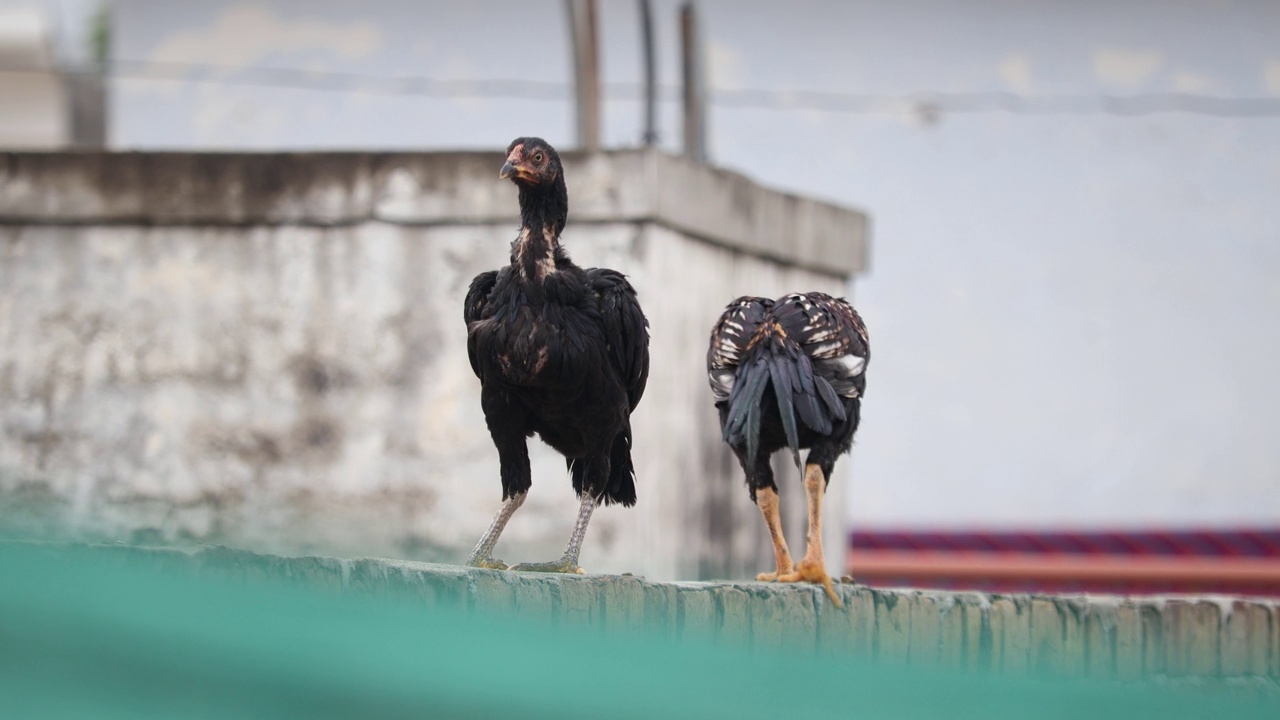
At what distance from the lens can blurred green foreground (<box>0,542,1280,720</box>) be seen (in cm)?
249

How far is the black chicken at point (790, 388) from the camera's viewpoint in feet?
18.3

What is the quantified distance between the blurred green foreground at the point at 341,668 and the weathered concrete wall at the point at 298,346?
153 inches

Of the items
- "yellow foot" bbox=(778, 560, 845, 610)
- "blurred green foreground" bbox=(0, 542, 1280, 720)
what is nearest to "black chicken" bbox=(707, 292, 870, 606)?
"yellow foot" bbox=(778, 560, 845, 610)

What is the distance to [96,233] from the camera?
24.1 feet

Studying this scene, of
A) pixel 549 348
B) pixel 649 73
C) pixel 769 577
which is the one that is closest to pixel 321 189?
pixel 649 73

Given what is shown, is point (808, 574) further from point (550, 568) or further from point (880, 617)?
point (550, 568)

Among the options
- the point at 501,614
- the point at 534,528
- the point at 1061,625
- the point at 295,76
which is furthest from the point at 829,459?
the point at 295,76

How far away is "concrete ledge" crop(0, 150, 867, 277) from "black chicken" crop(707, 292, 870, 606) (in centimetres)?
121

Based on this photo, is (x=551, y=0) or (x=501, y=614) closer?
(x=501, y=614)

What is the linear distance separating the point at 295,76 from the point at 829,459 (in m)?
6.64

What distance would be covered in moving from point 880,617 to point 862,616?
6cm

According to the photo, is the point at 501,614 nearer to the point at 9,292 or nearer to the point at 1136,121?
the point at 9,292

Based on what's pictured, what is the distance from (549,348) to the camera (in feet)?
17.3

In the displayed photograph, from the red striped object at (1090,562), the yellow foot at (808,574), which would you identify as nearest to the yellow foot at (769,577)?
the yellow foot at (808,574)
